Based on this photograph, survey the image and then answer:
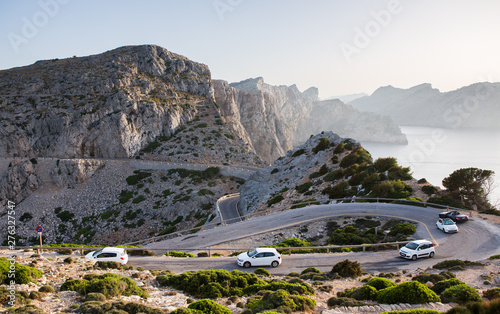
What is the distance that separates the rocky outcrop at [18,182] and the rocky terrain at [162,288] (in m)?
53.7

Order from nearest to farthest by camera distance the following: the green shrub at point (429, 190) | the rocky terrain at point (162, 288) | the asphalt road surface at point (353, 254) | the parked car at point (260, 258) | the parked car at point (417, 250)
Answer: the rocky terrain at point (162, 288) → the parked car at point (260, 258) → the asphalt road surface at point (353, 254) → the parked car at point (417, 250) → the green shrub at point (429, 190)

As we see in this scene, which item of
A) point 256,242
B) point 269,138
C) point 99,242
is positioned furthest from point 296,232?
point 269,138

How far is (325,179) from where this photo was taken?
45594 millimetres

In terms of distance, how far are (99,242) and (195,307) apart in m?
48.1

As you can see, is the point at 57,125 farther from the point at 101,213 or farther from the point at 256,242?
the point at 256,242

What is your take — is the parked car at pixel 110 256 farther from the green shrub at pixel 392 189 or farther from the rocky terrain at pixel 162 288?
the green shrub at pixel 392 189

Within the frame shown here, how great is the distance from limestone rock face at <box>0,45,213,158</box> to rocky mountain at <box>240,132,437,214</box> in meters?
41.1

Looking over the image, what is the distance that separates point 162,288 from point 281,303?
23.5ft

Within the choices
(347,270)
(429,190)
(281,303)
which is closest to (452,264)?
(347,270)

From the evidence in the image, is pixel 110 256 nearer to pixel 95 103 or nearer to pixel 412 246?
pixel 412 246

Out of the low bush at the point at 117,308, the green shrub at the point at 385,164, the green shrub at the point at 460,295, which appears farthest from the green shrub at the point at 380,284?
the green shrub at the point at 385,164

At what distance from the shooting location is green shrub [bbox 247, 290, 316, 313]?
12159mm

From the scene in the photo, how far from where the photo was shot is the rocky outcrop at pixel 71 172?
220 feet

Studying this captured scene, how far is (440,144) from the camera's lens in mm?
178375
